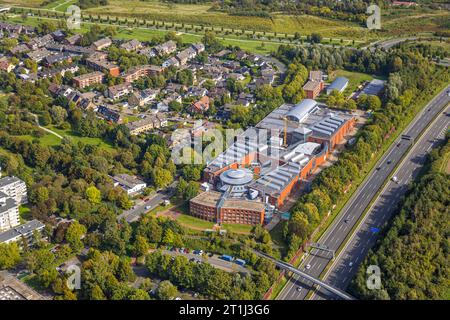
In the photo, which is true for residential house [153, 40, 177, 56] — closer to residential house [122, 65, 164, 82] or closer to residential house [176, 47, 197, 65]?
residential house [176, 47, 197, 65]

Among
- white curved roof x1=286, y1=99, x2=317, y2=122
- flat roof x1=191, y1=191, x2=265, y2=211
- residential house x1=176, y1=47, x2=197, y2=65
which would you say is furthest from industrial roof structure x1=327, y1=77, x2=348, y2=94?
flat roof x1=191, y1=191, x2=265, y2=211

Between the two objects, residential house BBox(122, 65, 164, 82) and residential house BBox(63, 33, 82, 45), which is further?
residential house BBox(63, 33, 82, 45)

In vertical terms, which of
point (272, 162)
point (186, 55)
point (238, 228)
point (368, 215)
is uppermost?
point (186, 55)

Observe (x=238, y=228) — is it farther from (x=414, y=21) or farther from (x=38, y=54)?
(x=414, y=21)

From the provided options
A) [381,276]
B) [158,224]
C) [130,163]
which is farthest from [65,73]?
[381,276]

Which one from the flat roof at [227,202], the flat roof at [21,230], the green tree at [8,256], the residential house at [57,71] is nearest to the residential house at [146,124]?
the flat roof at [227,202]

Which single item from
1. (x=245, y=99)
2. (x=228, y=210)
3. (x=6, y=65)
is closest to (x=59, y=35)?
(x=6, y=65)
